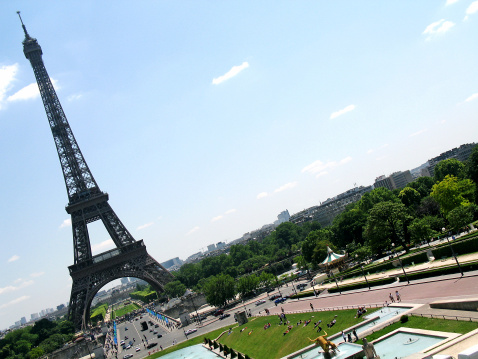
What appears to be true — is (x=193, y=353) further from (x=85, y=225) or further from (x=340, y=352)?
(x=85, y=225)

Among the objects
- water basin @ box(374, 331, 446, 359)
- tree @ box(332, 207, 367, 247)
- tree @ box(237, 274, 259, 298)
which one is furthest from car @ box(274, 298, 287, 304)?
water basin @ box(374, 331, 446, 359)

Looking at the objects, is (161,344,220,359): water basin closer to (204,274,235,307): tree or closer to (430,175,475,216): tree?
(204,274,235,307): tree

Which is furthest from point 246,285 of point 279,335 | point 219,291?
point 279,335

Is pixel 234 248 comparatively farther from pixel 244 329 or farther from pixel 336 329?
pixel 336 329

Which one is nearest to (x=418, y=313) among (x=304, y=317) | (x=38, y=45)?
(x=304, y=317)

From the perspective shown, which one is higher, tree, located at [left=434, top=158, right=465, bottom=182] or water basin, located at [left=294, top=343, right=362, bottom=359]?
tree, located at [left=434, top=158, right=465, bottom=182]

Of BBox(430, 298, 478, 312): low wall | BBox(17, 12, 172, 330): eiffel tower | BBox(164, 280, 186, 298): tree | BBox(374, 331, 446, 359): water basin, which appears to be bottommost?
BBox(374, 331, 446, 359): water basin

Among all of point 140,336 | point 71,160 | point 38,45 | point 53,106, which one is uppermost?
point 38,45

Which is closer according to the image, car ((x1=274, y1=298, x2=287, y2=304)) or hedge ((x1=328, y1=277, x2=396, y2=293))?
hedge ((x1=328, y1=277, x2=396, y2=293))

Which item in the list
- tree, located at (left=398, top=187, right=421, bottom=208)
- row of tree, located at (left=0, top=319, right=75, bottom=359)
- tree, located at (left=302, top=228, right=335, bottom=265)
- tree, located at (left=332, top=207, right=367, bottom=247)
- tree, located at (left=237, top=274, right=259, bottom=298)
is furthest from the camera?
tree, located at (left=398, top=187, right=421, bottom=208)
